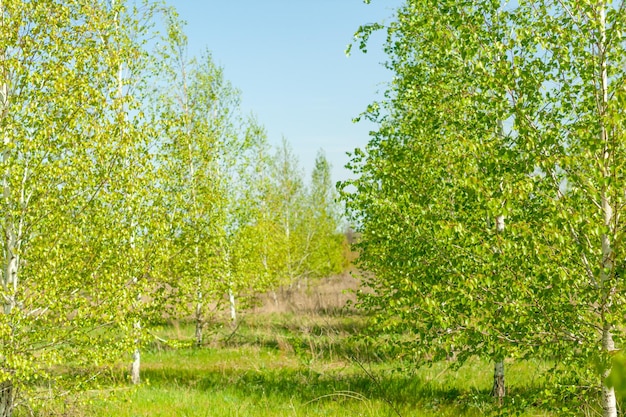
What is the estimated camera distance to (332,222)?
4303cm

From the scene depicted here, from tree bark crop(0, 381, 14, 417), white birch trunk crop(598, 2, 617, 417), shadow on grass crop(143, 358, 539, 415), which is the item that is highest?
white birch trunk crop(598, 2, 617, 417)

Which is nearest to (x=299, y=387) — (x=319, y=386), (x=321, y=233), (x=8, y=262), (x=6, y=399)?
(x=319, y=386)

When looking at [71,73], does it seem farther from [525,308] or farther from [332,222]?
[332,222]

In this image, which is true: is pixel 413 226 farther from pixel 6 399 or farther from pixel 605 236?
pixel 6 399

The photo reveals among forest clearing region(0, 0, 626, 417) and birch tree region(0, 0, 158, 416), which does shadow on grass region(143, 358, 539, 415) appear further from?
birch tree region(0, 0, 158, 416)

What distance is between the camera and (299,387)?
13461 mm

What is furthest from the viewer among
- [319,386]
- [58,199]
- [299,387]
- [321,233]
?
[321,233]

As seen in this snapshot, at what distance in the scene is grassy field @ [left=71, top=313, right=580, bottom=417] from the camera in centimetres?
1061

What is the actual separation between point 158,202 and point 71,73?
110 inches

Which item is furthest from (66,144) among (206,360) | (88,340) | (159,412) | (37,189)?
(206,360)

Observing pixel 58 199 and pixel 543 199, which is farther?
pixel 58 199

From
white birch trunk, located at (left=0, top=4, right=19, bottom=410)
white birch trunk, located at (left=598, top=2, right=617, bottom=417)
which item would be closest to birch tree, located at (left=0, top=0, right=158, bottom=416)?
white birch trunk, located at (left=0, top=4, right=19, bottom=410)

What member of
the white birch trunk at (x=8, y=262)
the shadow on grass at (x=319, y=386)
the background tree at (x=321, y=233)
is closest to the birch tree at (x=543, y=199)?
the shadow on grass at (x=319, y=386)

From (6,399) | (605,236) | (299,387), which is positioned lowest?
(299,387)
